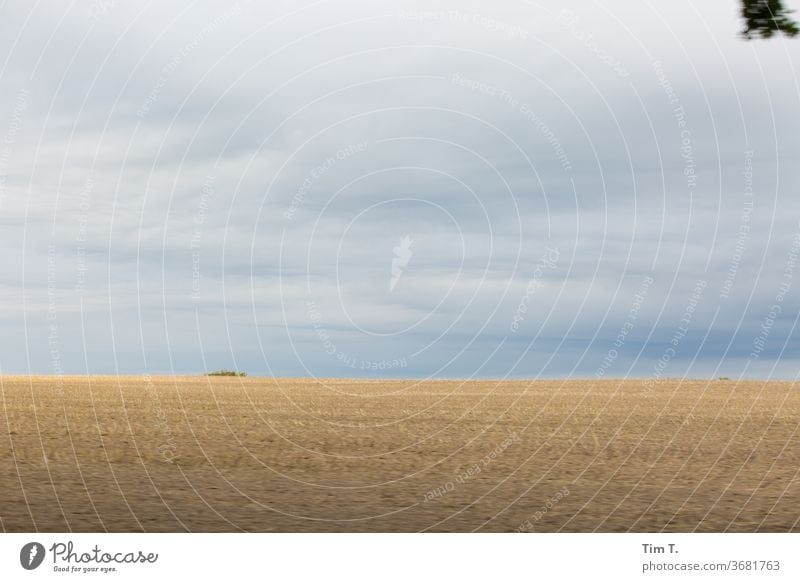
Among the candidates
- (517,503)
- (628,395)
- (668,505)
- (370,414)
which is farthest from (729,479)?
(628,395)

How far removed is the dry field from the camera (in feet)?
62.1

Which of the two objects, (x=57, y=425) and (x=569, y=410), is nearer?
(x=57, y=425)

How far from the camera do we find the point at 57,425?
124 feet

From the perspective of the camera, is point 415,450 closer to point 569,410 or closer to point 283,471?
point 283,471

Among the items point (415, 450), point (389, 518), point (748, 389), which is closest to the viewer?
point (389, 518)

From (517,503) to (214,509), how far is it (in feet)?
21.7

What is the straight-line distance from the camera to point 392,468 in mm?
26703

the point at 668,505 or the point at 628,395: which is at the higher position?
the point at 628,395

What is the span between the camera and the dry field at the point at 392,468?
18.9 m

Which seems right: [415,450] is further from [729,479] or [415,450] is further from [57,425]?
[57,425]

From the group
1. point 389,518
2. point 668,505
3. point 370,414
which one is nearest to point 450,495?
point 389,518

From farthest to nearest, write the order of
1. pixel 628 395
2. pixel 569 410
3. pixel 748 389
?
pixel 748 389 → pixel 628 395 → pixel 569 410

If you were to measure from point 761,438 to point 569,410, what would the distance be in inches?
581

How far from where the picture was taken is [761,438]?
36.7 m
